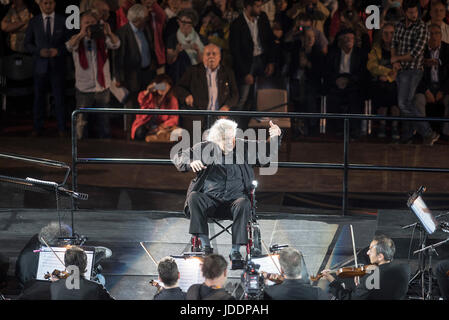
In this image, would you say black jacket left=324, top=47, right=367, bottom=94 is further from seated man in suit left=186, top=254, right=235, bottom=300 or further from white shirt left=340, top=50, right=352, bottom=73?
seated man in suit left=186, top=254, right=235, bottom=300

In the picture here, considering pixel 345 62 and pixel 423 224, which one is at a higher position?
pixel 345 62

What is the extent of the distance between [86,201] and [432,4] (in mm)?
5792

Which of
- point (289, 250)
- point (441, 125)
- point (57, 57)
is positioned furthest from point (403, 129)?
point (289, 250)

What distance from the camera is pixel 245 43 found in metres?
11.3

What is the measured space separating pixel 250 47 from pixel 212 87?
0.93 meters

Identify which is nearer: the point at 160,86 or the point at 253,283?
the point at 253,283

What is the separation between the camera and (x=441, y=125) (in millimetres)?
12008

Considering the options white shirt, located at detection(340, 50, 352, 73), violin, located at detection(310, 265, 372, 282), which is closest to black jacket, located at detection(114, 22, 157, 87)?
white shirt, located at detection(340, 50, 352, 73)

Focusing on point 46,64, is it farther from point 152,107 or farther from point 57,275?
point 57,275

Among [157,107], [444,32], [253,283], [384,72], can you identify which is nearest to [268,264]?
[253,283]

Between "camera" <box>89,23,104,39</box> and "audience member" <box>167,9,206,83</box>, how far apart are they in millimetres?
895

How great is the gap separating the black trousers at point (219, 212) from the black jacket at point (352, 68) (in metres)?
5.58

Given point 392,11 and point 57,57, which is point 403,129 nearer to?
point 392,11

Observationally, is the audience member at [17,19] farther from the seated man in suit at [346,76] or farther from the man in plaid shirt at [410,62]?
the man in plaid shirt at [410,62]
